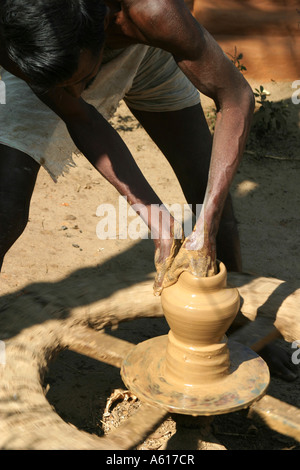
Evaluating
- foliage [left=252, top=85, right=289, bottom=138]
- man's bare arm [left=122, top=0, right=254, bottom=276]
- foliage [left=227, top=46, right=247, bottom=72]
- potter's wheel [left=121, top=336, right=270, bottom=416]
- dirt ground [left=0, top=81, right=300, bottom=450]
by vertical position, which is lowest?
dirt ground [left=0, top=81, right=300, bottom=450]

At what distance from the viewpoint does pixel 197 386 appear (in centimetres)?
213

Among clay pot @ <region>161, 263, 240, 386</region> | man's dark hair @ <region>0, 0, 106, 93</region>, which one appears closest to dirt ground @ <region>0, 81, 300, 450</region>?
clay pot @ <region>161, 263, 240, 386</region>

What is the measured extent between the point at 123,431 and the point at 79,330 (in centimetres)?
62

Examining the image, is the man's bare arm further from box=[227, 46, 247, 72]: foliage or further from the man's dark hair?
box=[227, 46, 247, 72]: foliage

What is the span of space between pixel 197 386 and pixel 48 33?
1220 mm

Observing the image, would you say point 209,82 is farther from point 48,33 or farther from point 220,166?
point 48,33

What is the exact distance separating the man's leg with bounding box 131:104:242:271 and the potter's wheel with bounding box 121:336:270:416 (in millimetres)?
787

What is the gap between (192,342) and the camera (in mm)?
2129

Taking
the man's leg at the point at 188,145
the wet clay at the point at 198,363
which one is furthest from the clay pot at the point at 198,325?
the man's leg at the point at 188,145

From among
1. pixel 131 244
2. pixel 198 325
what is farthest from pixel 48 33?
pixel 131 244

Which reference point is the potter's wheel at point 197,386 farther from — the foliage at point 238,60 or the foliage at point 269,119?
the foliage at point 238,60

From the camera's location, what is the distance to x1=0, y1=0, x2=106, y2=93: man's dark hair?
68.3 inches

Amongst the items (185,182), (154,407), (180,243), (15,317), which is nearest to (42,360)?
(15,317)

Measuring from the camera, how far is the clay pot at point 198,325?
2.04 metres
